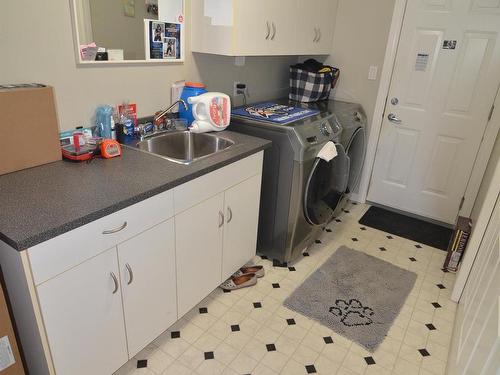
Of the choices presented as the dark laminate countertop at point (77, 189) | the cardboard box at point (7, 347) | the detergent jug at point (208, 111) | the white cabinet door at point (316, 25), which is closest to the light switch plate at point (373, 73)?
the white cabinet door at point (316, 25)

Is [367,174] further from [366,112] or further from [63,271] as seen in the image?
[63,271]

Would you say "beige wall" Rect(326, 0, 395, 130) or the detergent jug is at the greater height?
"beige wall" Rect(326, 0, 395, 130)

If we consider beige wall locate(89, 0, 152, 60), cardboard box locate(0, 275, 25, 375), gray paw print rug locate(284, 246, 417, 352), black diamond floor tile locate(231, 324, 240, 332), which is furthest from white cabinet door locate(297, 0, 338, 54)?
cardboard box locate(0, 275, 25, 375)

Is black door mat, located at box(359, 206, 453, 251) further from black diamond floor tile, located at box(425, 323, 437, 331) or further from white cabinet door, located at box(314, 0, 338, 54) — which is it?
white cabinet door, located at box(314, 0, 338, 54)

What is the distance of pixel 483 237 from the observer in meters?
2.00

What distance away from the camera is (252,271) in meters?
2.31

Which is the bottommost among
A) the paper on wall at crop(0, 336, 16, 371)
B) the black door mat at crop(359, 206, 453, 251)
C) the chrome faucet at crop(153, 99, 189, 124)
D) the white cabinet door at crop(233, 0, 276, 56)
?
the black door mat at crop(359, 206, 453, 251)

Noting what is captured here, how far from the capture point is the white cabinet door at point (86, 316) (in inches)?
45.6

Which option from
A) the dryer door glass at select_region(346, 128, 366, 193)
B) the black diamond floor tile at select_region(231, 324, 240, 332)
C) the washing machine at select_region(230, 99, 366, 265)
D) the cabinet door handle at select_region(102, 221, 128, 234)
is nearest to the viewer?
the cabinet door handle at select_region(102, 221, 128, 234)

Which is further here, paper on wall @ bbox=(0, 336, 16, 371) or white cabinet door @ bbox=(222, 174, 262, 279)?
white cabinet door @ bbox=(222, 174, 262, 279)

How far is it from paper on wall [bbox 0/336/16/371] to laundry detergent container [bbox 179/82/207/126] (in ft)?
4.60

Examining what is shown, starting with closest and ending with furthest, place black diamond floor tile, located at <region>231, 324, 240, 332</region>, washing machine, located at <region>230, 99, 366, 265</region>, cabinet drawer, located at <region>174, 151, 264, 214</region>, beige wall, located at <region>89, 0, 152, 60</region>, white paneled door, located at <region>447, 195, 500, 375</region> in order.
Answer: white paneled door, located at <region>447, 195, 500, 375</region> < cabinet drawer, located at <region>174, 151, 264, 214</region> < beige wall, located at <region>89, 0, 152, 60</region> < black diamond floor tile, located at <region>231, 324, 240, 332</region> < washing machine, located at <region>230, 99, 366, 265</region>

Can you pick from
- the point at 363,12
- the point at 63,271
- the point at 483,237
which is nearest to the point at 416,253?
the point at 483,237

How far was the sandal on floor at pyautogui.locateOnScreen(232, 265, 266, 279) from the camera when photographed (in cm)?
229
